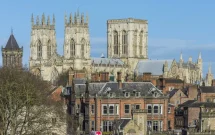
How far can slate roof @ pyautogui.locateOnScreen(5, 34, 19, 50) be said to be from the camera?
7249 inches

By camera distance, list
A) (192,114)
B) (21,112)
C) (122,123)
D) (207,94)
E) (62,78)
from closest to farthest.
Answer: (21,112)
(122,123)
(192,114)
(207,94)
(62,78)

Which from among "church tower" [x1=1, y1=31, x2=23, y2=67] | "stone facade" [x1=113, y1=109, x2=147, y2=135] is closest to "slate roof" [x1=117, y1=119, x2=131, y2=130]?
"stone facade" [x1=113, y1=109, x2=147, y2=135]

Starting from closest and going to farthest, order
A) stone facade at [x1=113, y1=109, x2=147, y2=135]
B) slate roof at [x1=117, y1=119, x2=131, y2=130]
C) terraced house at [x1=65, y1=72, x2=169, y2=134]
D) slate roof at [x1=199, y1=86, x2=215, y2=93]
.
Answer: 1. stone facade at [x1=113, y1=109, x2=147, y2=135]
2. slate roof at [x1=117, y1=119, x2=131, y2=130]
3. terraced house at [x1=65, y1=72, x2=169, y2=134]
4. slate roof at [x1=199, y1=86, x2=215, y2=93]

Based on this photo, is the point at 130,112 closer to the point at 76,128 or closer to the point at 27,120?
the point at 76,128

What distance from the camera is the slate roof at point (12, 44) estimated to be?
604 feet

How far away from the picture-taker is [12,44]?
7279 inches

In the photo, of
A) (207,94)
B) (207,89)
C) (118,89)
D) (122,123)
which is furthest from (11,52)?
(122,123)

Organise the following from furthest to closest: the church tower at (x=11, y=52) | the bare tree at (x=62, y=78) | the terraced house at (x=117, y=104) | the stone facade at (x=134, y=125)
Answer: the church tower at (x=11, y=52) < the bare tree at (x=62, y=78) < the terraced house at (x=117, y=104) < the stone facade at (x=134, y=125)

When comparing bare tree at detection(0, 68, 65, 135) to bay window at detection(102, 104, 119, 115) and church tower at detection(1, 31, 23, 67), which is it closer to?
bay window at detection(102, 104, 119, 115)

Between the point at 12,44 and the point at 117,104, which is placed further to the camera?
the point at 12,44

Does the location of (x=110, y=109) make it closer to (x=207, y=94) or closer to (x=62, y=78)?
(x=207, y=94)

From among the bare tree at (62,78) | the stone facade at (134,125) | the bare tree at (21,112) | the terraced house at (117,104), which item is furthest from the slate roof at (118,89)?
the bare tree at (62,78)

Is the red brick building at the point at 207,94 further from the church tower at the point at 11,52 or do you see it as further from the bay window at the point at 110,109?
the church tower at the point at 11,52

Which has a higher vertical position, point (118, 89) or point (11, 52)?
point (11, 52)
